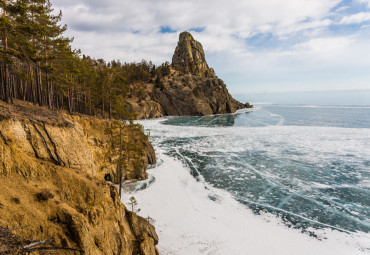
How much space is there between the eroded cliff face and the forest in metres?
8.26

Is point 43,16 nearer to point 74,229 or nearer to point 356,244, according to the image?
point 74,229

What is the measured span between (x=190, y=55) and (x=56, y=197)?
152105 millimetres

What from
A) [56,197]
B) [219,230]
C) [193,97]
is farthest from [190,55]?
[56,197]

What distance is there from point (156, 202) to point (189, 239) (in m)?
5.73

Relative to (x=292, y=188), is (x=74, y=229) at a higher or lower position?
higher

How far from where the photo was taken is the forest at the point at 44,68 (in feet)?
50.9

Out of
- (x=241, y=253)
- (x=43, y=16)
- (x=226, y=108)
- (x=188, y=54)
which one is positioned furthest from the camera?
(x=188, y=54)

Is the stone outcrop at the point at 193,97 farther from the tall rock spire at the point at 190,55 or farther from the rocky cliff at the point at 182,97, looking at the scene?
the tall rock spire at the point at 190,55

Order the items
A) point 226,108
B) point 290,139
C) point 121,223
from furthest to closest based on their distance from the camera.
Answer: point 226,108
point 290,139
point 121,223

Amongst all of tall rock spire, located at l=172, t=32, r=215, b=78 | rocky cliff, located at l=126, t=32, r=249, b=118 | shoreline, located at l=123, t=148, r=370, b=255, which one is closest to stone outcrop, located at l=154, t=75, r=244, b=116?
rocky cliff, located at l=126, t=32, r=249, b=118

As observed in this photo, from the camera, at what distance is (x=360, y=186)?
2142cm

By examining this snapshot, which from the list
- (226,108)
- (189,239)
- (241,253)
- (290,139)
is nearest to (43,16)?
(189,239)

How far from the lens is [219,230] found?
46.7 ft

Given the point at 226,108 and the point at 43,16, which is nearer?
the point at 43,16
